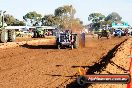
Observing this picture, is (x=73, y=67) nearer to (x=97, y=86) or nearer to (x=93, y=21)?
(x=97, y=86)

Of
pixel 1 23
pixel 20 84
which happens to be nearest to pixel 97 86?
pixel 20 84

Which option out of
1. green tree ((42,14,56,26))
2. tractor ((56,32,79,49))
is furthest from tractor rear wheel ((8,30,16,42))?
green tree ((42,14,56,26))

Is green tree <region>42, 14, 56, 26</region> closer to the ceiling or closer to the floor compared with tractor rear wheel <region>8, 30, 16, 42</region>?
closer to the ceiling

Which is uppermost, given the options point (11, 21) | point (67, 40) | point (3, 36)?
point (11, 21)

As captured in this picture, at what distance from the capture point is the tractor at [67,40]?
88.7ft

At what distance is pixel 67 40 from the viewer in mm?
27172

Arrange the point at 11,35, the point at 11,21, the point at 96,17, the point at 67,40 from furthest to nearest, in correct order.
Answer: the point at 96,17 < the point at 11,21 < the point at 11,35 < the point at 67,40

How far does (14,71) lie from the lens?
14047 millimetres

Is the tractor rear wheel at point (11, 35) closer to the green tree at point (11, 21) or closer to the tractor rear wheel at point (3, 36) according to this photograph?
the tractor rear wheel at point (3, 36)

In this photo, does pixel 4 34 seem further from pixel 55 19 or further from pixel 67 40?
pixel 55 19

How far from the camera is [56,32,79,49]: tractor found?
88.7 ft

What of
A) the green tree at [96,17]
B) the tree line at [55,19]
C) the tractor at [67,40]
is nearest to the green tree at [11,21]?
the tree line at [55,19]

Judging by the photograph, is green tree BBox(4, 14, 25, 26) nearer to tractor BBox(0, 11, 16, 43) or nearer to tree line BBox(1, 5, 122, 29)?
tree line BBox(1, 5, 122, 29)

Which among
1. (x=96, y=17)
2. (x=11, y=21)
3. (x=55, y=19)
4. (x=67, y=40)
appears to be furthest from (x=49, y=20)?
(x=67, y=40)
